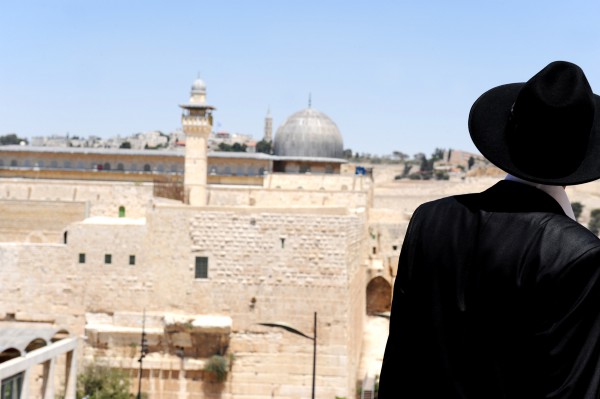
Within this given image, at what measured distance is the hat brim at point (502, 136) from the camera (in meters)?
2.23

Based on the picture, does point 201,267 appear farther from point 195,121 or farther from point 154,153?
point 154,153

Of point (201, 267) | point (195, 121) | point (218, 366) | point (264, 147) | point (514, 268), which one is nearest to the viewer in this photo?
point (514, 268)

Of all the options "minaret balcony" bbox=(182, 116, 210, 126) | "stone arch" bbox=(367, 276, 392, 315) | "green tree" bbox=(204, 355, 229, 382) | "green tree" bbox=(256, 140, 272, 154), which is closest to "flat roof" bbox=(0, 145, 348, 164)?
"stone arch" bbox=(367, 276, 392, 315)

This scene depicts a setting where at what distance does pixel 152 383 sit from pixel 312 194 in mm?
9557

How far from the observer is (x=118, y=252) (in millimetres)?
18500

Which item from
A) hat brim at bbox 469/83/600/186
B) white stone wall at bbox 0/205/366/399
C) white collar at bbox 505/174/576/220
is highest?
hat brim at bbox 469/83/600/186

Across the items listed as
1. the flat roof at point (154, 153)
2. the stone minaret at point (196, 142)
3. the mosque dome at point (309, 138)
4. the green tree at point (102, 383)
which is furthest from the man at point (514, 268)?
the mosque dome at point (309, 138)

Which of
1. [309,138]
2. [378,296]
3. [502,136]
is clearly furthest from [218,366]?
[309,138]

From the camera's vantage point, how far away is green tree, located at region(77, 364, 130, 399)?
17.1 meters

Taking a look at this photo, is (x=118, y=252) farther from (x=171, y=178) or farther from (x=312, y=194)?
(x=171, y=178)

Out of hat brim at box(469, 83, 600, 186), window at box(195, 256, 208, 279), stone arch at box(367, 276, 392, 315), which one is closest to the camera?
hat brim at box(469, 83, 600, 186)

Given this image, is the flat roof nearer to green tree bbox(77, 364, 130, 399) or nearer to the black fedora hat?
green tree bbox(77, 364, 130, 399)

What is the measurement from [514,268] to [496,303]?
9 centimetres

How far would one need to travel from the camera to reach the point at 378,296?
27938mm
